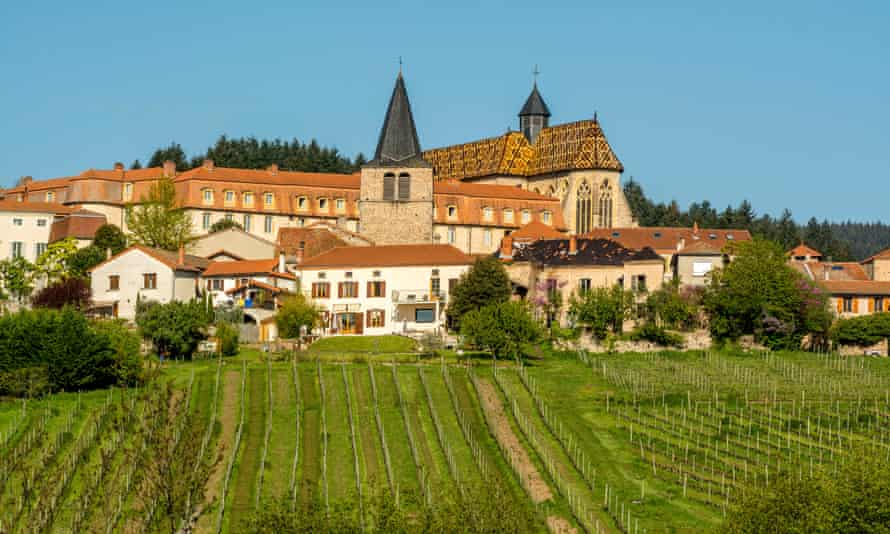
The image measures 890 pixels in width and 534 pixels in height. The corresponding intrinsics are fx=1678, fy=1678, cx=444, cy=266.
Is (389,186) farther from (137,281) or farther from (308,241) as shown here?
(137,281)

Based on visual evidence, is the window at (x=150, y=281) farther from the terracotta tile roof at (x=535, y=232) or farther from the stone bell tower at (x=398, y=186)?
the terracotta tile roof at (x=535, y=232)

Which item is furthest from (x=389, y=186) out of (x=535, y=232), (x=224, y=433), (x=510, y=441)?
(x=224, y=433)

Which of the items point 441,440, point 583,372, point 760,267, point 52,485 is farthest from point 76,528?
point 760,267

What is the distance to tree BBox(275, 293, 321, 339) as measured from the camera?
7862 centimetres

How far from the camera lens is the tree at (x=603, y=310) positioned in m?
77.8

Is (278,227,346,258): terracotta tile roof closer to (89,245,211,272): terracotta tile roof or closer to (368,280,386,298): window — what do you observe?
(89,245,211,272): terracotta tile roof

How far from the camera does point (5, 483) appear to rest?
5116 cm

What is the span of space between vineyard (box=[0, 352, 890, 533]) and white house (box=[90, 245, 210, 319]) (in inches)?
557

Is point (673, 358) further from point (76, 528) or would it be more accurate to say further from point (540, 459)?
point (76, 528)

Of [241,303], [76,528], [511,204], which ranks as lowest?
[76,528]

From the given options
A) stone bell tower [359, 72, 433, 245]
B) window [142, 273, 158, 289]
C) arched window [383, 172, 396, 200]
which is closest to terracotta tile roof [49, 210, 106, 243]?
window [142, 273, 158, 289]

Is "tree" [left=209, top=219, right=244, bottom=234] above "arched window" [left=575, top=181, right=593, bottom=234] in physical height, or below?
below

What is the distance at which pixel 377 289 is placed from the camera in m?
82.6

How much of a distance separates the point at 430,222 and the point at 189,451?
5194 cm
